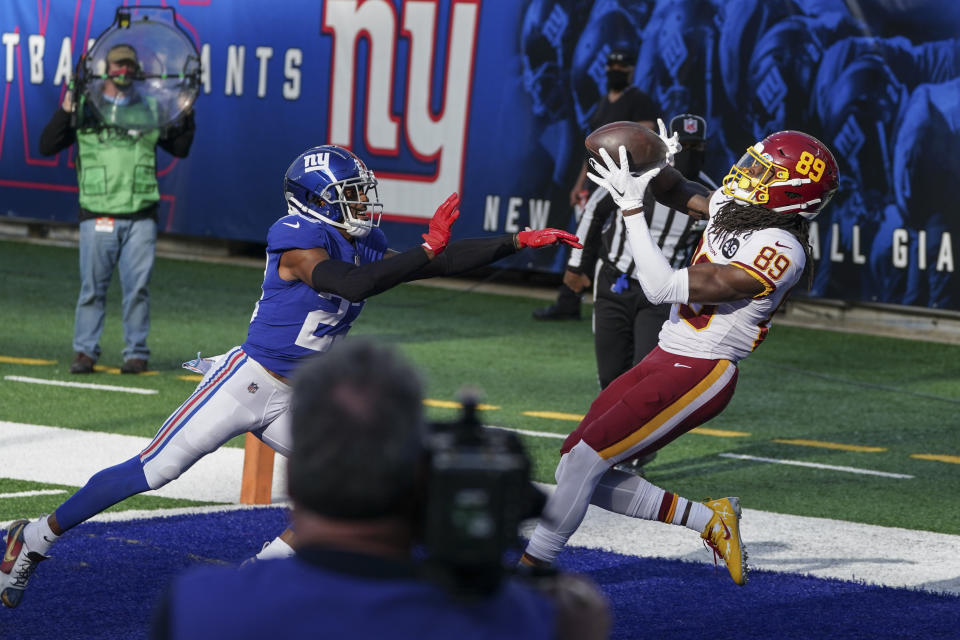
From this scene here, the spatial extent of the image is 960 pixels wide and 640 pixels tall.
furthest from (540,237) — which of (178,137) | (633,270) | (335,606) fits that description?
(178,137)

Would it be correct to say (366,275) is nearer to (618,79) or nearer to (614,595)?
(614,595)

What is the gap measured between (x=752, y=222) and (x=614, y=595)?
58.2 inches

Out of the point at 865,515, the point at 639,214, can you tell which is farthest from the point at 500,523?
the point at 865,515

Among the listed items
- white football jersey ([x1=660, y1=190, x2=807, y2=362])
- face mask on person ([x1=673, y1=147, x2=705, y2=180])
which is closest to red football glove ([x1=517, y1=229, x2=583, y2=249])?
white football jersey ([x1=660, y1=190, x2=807, y2=362])

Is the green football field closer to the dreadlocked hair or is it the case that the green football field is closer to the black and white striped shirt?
the black and white striped shirt

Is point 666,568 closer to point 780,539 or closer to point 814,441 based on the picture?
point 780,539

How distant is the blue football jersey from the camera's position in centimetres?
517

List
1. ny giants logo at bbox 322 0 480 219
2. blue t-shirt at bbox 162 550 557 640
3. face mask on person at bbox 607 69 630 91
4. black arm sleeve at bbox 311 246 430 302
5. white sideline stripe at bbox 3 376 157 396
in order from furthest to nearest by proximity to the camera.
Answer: ny giants logo at bbox 322 0 480 219, face mask on person at bbox 607 69 630 91, white sideline stripe at bbox 3 376 157 396, black arm sleeve at bbox 311 246 430 302, blue t-shirt at bbox 162 550 557 640

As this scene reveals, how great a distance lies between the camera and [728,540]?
17.5 ft

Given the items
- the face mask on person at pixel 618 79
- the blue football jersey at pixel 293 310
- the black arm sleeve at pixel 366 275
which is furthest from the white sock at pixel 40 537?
the face mask on person at pixel 618 79

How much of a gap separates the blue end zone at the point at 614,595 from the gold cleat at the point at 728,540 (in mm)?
186

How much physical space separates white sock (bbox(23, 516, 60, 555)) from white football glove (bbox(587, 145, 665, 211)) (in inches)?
85.4

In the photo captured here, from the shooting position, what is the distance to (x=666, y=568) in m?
6.07

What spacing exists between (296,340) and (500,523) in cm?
324
